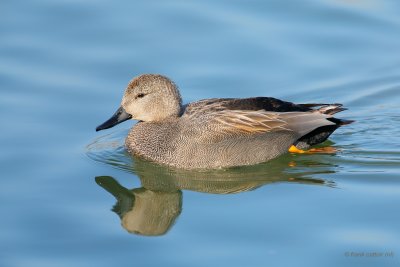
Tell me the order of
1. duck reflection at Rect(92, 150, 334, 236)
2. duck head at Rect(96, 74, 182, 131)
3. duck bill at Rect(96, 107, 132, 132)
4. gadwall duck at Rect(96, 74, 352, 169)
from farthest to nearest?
duck head at Rect(96, 74, 182, 131) → duck bill at Rect(96, 107, 132, 132) → gadwall duck at Rect(96, 74, 352, 169) → duck reflection at Rect(92, 150, 334, 236)

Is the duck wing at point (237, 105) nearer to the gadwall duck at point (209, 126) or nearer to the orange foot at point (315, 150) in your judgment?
the gadwall duck at point (209, 126)

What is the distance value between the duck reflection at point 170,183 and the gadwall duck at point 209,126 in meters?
0.14

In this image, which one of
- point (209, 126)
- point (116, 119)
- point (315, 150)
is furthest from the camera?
point (315, 150)

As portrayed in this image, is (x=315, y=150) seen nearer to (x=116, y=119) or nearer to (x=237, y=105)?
(x=237, y=105)

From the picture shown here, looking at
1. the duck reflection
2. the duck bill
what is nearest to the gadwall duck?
the duck bill

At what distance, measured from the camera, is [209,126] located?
11391 millimetres

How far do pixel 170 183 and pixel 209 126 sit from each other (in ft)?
2.92

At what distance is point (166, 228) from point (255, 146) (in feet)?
7.51

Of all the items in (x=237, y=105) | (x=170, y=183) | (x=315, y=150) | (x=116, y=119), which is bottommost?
(x=170, y=183)

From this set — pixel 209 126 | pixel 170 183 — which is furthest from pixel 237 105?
pixel 170 183

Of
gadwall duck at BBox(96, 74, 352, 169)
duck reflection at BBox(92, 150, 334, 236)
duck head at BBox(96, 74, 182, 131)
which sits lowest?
duck reflection at BBox(92, 150, 334, 236)

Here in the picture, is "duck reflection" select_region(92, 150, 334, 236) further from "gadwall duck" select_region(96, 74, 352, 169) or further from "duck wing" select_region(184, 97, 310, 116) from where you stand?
"duck wing" select_region(184, 97, 310, 116)

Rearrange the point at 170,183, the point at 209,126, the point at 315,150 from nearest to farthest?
the point at 170,183
the point at 209,126
the point at 315,150

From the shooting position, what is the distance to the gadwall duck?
37.2 ft
